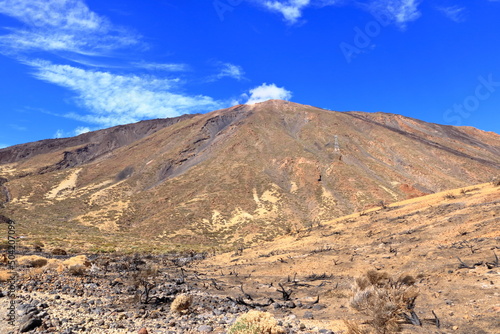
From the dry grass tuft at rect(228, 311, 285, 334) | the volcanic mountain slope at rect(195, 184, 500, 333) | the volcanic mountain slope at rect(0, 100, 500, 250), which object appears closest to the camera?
Answer: the dry grass tuft at rect(228, 311, 285, 334)

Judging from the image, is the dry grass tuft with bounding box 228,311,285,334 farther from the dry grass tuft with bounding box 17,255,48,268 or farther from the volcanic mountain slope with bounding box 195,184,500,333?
the dry grass tuft with bounding box 17,255,48,268

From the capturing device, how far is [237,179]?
69.4 meters

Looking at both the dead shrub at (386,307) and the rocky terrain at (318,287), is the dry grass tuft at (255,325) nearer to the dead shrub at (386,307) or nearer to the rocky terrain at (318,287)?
the rocky terrain at (318,287)

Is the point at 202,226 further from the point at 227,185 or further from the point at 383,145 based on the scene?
the point at 383,145

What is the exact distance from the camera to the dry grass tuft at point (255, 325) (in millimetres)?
6012

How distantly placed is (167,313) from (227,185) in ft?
191

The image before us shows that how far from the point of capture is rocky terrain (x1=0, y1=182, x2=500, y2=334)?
23.9 feet

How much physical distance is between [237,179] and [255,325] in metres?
63.4

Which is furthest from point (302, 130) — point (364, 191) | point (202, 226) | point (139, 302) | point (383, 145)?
point (139, 302)

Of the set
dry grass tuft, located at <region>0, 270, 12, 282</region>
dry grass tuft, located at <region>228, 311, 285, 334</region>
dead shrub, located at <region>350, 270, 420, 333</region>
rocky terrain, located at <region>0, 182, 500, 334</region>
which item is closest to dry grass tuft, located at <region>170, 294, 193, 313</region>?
rocky terrain, located at <region>0, 182, 500, 334</region>

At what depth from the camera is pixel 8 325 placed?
7.28 m

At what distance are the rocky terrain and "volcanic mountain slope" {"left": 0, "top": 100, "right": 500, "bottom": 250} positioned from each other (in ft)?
81.6

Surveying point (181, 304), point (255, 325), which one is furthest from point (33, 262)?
point (255, 325)

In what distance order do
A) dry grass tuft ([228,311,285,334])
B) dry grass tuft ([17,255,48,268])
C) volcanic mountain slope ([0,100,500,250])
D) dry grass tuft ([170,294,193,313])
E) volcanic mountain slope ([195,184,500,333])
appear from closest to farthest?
dry grass tuft ([228,311,285,334]), volcanic mountain slope ([195,184,500,333]), dry grass tuft ([170,294,193,313]), dry grass tuft ([17,255,48,268]), volcanic mountain slope ([0,100,500,250])
